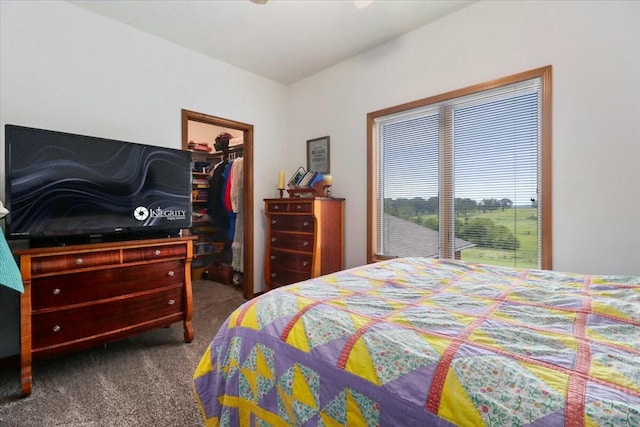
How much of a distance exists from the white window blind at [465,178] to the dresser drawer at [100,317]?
1964 millimetres

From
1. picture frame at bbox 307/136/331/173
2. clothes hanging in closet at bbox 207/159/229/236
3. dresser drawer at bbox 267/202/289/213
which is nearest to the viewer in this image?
dresser drawer at bbox 267/202/289/213

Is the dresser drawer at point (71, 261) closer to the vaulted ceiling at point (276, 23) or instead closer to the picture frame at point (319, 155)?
the vaulted ceiling at point (276, 23)

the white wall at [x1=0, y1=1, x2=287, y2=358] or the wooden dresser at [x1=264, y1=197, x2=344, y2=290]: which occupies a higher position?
the white wall at [x1=0, y1=1, x2=287, y2=358]

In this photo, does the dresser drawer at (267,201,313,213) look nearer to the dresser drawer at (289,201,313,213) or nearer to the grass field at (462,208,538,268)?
the dresser drawer at (289,201,313,213)

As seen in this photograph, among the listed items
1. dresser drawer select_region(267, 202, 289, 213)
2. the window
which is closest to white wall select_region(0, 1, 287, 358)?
dresser drawer select_region(267, 202, 289, 213)

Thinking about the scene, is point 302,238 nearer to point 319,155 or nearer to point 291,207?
point 291,207

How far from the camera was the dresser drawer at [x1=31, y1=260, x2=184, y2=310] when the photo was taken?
1.82 meters

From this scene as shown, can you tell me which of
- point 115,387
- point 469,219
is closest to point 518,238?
point 469,219

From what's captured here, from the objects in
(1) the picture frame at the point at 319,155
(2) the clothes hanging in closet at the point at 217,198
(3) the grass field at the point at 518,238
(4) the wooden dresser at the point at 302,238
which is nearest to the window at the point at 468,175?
(3) the grass field at the point at 518,238

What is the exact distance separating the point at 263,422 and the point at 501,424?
2.28 feet

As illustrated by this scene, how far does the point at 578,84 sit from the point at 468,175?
2.91 feet

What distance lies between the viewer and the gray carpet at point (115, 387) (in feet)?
5.03

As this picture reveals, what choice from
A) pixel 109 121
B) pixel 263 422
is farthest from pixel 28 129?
pixel 263 422

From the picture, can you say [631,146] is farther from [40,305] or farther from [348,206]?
[40,305]
